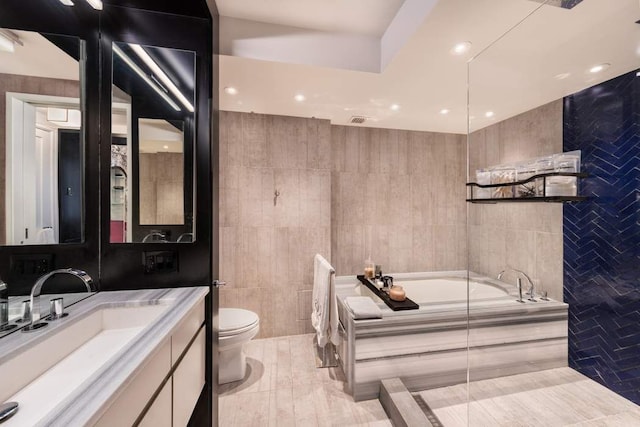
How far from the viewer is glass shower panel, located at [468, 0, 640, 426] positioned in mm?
1419

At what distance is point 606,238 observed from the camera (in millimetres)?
1554

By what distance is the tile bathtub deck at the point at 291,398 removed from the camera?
1.67 meters

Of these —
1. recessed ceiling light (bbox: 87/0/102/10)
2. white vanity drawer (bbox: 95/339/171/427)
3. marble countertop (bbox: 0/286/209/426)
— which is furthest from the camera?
recessed ceiling light (bbox: 87/0/102/10)

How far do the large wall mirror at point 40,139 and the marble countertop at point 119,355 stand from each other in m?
0.40

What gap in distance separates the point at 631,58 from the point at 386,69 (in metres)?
1.29

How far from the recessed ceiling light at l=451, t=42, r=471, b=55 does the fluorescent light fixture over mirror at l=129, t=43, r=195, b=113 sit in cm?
163

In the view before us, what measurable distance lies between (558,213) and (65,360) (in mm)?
2803

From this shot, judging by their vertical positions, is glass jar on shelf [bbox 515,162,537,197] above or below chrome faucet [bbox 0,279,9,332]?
above

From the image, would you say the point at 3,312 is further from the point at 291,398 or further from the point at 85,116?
the point at 291,398

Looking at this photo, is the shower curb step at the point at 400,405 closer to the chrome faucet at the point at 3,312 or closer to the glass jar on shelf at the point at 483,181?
the glass jar on shelf at the point at 483,181

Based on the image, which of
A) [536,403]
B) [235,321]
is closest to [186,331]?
[235,321]

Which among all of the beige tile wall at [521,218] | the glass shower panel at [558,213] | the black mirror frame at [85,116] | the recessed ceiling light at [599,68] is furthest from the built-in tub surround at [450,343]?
the black mirror frame at [85,116]

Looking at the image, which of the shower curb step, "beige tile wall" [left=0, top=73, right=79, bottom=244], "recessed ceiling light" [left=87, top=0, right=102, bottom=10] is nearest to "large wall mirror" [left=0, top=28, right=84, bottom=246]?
"beige tile wall" [left=0, top=73, right=79, bottom=244]

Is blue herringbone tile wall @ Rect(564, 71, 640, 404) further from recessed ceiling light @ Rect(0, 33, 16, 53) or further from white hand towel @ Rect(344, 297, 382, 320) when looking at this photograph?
recessed ceiling light @ Rect(0, 33, 16, 53)
